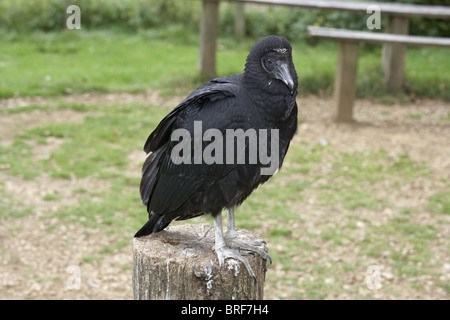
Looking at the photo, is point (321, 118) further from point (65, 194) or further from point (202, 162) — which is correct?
point (202, 162)

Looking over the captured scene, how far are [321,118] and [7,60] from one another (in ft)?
18.8

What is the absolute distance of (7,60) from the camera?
10164 millimetres

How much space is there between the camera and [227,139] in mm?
2834

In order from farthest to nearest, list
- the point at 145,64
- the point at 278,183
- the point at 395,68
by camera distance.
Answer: the point at 145,64 → the point at 395,68 → the point at 278,183

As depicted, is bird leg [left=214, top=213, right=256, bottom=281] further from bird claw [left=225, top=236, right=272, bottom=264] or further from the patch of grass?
the patch of grass

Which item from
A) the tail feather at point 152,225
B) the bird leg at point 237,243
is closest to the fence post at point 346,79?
the bird leg at point 237,243

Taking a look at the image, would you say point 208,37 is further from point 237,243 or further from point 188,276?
point 188,276

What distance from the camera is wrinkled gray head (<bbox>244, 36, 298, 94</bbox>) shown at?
2.72 metres

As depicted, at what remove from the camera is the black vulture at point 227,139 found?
2807 millimetres

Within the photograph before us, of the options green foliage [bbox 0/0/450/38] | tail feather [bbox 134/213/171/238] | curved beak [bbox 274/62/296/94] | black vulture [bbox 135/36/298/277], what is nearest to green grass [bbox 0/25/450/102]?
green foliage [bbox 0/0/450/38]

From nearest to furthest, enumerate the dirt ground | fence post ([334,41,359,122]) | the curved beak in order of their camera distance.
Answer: the curved beak → the dirt ground → fence post ([334,41,359,122])

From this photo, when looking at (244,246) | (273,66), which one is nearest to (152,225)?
(244,246)

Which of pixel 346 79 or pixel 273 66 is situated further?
pixel 346 79

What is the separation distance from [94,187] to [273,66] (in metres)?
3.88
